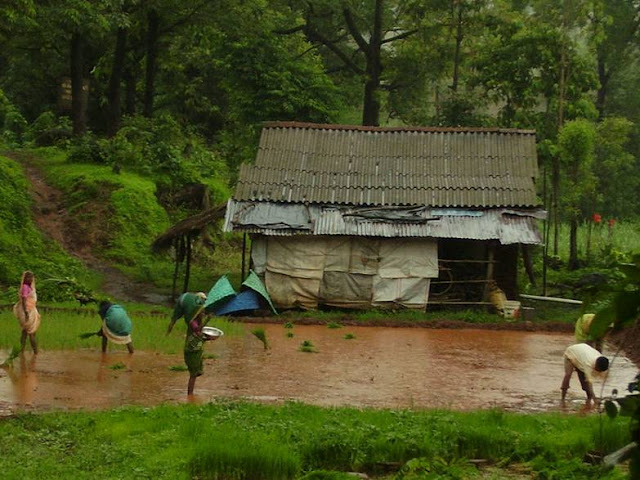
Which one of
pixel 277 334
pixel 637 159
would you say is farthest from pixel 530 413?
pixel 637 159

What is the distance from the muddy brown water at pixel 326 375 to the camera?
12.1 m

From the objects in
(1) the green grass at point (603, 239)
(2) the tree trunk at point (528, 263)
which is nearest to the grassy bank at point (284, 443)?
(2) the tree trunk at point (528, 263)

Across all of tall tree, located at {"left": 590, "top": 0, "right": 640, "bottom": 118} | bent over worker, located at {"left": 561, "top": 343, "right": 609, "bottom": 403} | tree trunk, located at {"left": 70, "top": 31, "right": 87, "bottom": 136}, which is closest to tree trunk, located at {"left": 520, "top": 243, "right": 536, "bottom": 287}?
bent over worker, located at {"left": 561, "top": 343, "right": 609, "bottom": 403}

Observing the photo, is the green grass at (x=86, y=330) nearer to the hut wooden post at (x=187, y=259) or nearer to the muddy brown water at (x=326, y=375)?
Result: the muddy brown water at (x=326, y=375)

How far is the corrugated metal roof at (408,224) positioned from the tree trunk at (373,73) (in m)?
10.9

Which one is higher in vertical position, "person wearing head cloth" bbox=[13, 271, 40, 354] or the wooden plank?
the wooden plank

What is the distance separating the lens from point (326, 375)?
46.4ft

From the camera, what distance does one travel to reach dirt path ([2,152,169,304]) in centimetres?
2308

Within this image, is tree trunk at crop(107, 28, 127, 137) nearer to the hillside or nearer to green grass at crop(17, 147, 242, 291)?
green grass at crop(17, 147, 242, 291)

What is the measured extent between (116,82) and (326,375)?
1896 centimetres

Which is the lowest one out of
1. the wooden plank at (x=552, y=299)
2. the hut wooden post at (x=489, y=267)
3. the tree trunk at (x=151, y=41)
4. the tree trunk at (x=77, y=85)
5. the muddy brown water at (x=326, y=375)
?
the muddy brown water at (x=326, y=375)

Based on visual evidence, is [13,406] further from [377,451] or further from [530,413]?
[530,413]

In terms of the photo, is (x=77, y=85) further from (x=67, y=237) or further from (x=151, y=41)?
(x=67, y=237)

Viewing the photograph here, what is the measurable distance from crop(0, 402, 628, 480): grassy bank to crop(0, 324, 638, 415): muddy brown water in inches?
54.7
